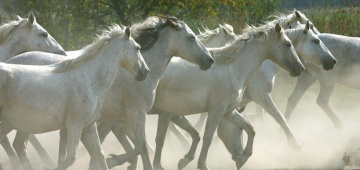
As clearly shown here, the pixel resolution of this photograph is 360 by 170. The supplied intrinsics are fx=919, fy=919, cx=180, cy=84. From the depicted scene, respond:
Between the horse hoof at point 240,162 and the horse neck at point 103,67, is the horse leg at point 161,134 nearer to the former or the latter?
the horse hoof at point 240,162

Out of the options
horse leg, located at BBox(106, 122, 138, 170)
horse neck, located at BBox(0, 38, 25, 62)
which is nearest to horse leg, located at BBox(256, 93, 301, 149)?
horse leg, located at BBox(106, 122, 138, 170)

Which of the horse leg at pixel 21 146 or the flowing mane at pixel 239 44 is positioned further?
the flowing mane at pixel 239 44

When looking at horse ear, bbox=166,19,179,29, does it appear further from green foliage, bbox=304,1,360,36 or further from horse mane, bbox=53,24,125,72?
green foliage, bbox=304,1,360,36

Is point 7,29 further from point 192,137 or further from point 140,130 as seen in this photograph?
point 192,137

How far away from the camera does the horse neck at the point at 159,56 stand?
10344 mm

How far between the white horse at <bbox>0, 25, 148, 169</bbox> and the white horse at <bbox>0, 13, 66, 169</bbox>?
6.98ft

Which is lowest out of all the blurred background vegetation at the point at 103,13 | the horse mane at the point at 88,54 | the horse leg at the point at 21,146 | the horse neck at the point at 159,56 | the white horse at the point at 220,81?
the blurred background vegetation at the point at 103,13

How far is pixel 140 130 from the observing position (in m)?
10.1

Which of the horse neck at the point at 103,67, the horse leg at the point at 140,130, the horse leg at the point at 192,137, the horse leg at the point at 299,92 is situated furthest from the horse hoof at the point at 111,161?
the horse leg at the point at 299,92

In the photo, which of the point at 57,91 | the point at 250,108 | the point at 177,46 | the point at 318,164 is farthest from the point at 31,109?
the point at 250,108

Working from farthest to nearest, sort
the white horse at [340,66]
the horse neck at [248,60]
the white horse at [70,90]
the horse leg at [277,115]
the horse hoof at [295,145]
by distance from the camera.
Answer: the white horse at [340,66] < the horse leg at [277,115] < the horse hoof at [295,145] < the horse neck at [248,60] < the white horse at [70,90]

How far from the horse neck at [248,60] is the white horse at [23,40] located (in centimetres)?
213

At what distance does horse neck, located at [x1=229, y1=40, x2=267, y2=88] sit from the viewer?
11156mm

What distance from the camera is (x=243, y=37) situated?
37.3ft
